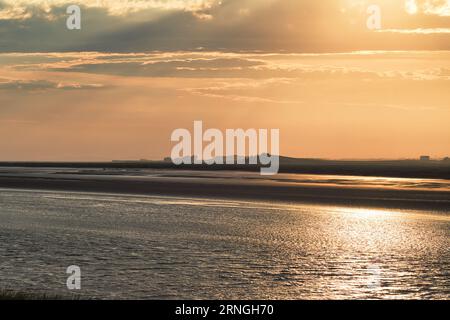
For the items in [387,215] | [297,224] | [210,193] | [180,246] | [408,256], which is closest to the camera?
[408,256]

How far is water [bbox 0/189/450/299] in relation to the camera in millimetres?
19203

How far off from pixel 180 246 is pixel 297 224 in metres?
10.2

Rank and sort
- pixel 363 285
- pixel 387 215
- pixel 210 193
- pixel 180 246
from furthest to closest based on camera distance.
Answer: pixel 210 193, pixel 387 215, pixel 180 246, pixel 363 285

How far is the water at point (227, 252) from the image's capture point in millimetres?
19203

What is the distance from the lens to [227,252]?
25531mm

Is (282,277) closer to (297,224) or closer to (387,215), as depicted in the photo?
(297,224)
